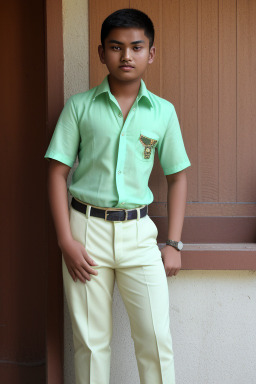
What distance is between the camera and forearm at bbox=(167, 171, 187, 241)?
7.02ft

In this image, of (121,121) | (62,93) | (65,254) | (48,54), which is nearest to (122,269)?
(65,254)

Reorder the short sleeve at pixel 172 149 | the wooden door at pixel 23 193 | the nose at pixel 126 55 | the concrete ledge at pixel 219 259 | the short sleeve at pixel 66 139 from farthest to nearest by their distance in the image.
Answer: the wooden door at pixel 23 193 → the concrete ledge at pixel 219 259 → the short sleeve at pixel 172 149 → the short sleeve at pixel 66 139 → the nose at pixel 126 55

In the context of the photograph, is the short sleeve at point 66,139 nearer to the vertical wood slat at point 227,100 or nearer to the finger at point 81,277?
the finger at point 81,277

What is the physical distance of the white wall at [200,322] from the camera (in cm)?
238

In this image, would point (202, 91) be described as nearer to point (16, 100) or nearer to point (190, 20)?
point (190, 20)

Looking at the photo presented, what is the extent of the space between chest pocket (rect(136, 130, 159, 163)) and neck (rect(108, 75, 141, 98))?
188mm

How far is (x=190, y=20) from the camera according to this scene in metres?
2.50

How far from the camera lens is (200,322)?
2.39 meters

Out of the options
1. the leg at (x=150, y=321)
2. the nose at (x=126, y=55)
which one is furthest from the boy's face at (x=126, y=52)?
the leg at (x=150, y=321)

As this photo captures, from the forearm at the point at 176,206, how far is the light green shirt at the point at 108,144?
15cm

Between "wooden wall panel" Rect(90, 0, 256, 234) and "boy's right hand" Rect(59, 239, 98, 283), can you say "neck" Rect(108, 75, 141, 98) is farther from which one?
"boy's right hand" Rect(59, 239, 98, 283)

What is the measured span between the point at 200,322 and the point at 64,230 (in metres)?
0.93

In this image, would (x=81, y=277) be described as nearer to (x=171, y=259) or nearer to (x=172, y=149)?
(x=171, y=259)

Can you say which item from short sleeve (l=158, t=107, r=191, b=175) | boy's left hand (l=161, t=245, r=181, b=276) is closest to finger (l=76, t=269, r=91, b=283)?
boy's left hand (l=161, t=245, r=181, b=276)
